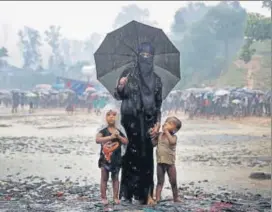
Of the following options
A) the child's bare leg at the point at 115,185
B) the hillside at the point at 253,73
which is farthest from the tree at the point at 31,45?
the child's bare leg at the point at 115,185

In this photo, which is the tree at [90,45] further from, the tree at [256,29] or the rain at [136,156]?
the rain at [136,156]

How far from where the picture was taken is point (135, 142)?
5277 millimetres

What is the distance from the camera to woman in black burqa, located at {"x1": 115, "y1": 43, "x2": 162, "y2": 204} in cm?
527

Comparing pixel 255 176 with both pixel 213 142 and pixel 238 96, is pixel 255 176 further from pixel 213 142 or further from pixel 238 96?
pixel 238 96

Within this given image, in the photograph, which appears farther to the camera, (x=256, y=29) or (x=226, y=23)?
(x=226, y=23)

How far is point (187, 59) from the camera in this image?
44.9 m

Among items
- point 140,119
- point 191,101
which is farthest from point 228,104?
point 140,119

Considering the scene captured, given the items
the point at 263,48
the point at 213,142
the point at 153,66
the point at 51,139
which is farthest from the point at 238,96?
the point at 153,66

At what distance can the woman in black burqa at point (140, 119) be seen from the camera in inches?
207

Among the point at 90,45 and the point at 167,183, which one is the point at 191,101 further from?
the point at 90,45

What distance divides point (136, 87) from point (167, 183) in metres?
2.84

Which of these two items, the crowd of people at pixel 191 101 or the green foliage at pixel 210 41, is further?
the green foliage at pixel 210 41

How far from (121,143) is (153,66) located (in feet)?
3.16

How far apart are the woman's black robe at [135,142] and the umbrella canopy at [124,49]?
0.17 meters
